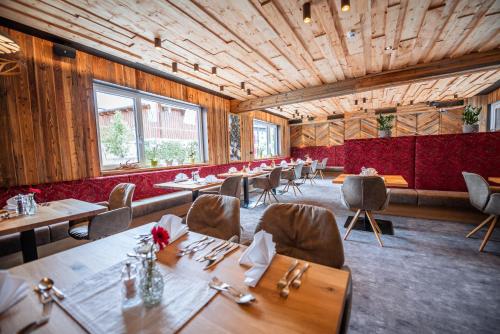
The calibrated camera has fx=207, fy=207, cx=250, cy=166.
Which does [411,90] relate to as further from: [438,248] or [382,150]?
[438,248]

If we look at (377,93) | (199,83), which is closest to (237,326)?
(199,83)

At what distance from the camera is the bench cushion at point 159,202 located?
11.4ft

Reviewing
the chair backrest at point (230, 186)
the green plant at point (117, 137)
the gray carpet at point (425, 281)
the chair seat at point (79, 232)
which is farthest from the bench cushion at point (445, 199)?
the green plant at point (117, 137)

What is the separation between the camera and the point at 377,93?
627 cm

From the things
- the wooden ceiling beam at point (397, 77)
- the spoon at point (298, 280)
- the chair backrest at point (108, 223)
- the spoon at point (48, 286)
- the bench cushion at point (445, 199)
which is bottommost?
the bench cushion at point (445, 199)

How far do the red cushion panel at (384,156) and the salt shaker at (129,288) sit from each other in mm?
4620

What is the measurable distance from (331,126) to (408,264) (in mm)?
9050

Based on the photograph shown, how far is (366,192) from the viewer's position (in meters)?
2.69

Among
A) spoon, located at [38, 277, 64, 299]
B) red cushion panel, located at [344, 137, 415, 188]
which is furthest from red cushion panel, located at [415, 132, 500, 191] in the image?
spoon, located at [38, 277, 64, 299]

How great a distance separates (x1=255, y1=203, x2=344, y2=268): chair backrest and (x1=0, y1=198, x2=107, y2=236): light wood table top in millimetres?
1826

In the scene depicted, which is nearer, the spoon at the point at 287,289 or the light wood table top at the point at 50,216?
the spoon at the point at 287,289

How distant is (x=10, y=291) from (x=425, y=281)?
2896 mm

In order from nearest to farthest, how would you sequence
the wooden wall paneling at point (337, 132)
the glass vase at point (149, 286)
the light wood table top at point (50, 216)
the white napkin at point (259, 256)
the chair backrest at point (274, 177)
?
the glass vase at point (149, 286) < the white napkin at point (259, 256) < the light wood table top at point (50, 216) < the chair backrest at point (274, 177) < the wooden wall paneling at point (337, 132)

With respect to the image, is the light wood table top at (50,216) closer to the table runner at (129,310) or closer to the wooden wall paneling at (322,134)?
the table runner at (129,310)
